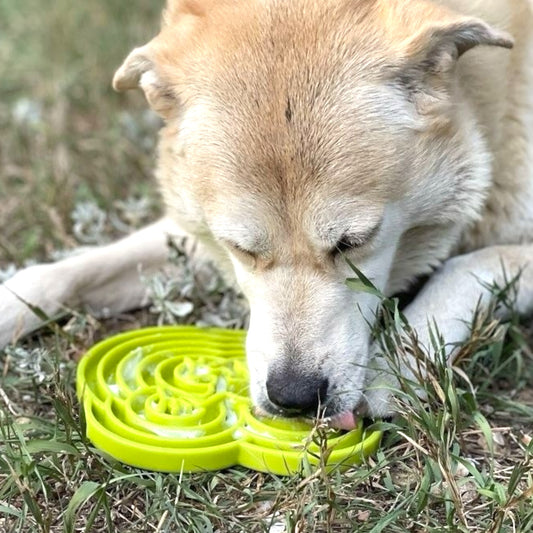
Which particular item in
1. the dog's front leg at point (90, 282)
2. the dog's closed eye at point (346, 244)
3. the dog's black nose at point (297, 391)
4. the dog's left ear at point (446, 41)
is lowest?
the dog's front leg at point (90, 282)

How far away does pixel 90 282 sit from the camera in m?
3.51

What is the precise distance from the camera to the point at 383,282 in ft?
9.56

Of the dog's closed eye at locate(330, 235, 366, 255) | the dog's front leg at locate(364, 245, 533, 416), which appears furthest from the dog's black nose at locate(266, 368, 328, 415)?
the dog's closed eye at locate(330, 235, 366, 255)

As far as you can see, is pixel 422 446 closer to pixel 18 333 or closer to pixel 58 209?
pixel 18 333

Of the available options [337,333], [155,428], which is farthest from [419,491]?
[155,428]

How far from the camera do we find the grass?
2342mm

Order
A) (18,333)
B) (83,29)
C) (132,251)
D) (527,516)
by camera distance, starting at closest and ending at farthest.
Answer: (527,516) → (18,333) → (132,251) → (83,29)

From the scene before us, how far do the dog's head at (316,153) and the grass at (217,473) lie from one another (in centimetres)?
22

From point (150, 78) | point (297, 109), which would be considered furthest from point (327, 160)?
point (150, 78)

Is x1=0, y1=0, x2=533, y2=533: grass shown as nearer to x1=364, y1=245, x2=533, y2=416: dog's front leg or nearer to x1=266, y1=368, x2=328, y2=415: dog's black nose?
x1=364, y1=245, x2=533, y2=416: dog's front leg

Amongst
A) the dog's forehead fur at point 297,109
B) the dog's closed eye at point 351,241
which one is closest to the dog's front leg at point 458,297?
the dog's closed eye at point 351,241

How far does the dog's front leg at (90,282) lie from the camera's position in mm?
3211

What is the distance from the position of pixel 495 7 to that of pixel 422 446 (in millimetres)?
1617

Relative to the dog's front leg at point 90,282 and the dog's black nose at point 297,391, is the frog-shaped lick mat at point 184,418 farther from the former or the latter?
the dog's front leg at point 90,282
